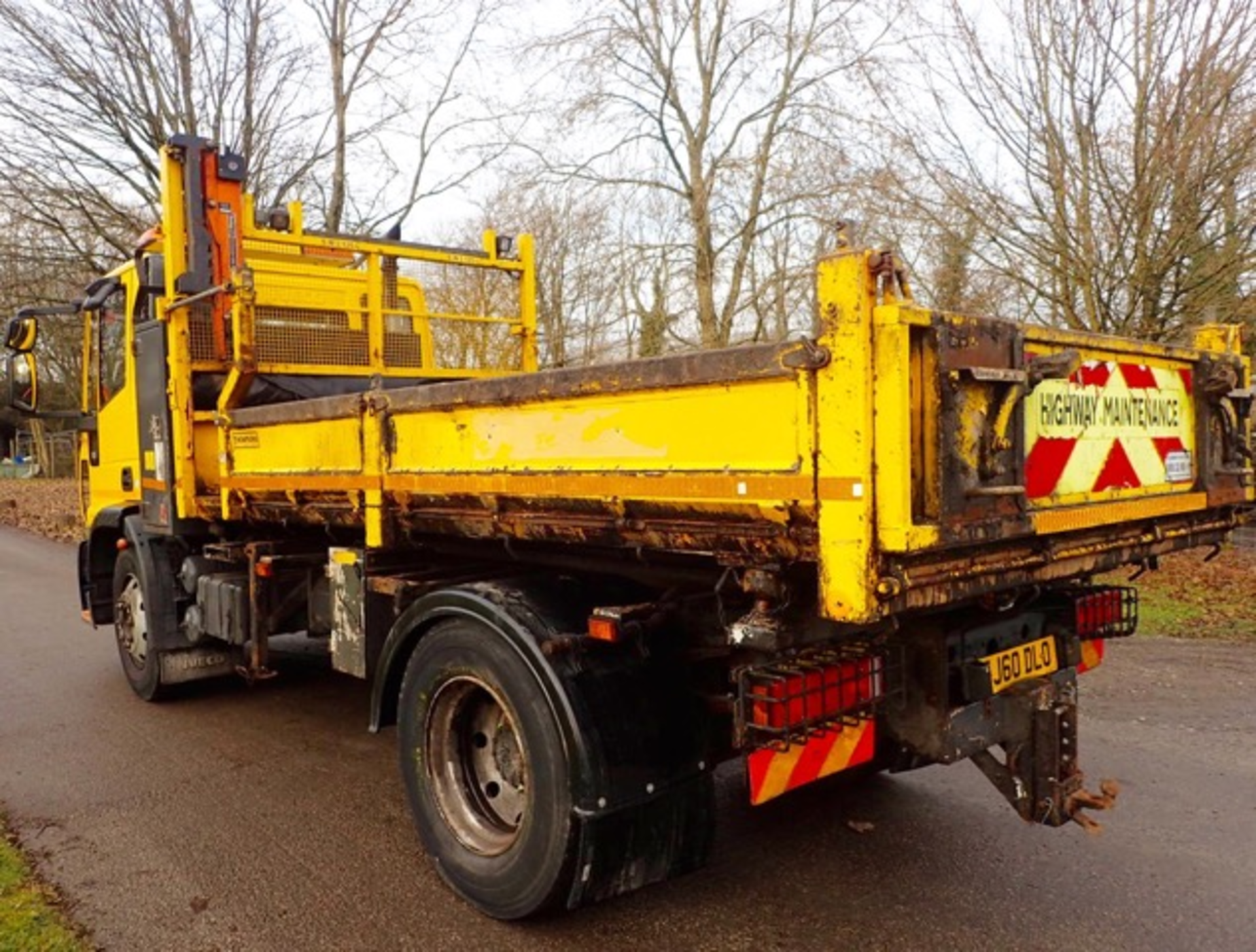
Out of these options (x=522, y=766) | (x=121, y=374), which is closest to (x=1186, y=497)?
(x=522, y=766)

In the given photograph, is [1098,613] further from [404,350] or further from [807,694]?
[404,350]

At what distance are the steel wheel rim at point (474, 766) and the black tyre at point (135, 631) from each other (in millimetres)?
3172

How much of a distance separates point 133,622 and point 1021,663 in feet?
17.9

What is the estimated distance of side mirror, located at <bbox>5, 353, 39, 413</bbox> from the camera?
6.36 metres

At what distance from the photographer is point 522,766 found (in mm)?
3363

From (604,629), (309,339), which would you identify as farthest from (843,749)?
(309,339)

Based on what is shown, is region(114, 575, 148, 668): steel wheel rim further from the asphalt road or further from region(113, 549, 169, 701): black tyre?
the asphalt road

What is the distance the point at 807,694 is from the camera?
2826 millimetres

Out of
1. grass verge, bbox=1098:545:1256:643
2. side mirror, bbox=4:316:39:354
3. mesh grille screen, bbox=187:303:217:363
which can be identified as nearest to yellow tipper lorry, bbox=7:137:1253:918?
mesh grille screen, bbox=187:303:217:363

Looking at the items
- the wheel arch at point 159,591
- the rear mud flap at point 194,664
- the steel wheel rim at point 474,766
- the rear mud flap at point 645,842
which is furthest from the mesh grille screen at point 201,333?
the rear mud flap at point 645,842

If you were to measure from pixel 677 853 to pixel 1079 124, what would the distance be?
857 cm

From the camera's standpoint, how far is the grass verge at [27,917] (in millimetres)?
3209

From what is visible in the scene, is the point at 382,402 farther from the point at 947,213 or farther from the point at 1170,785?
the point at 947,213

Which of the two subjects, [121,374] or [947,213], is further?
[947,213]
